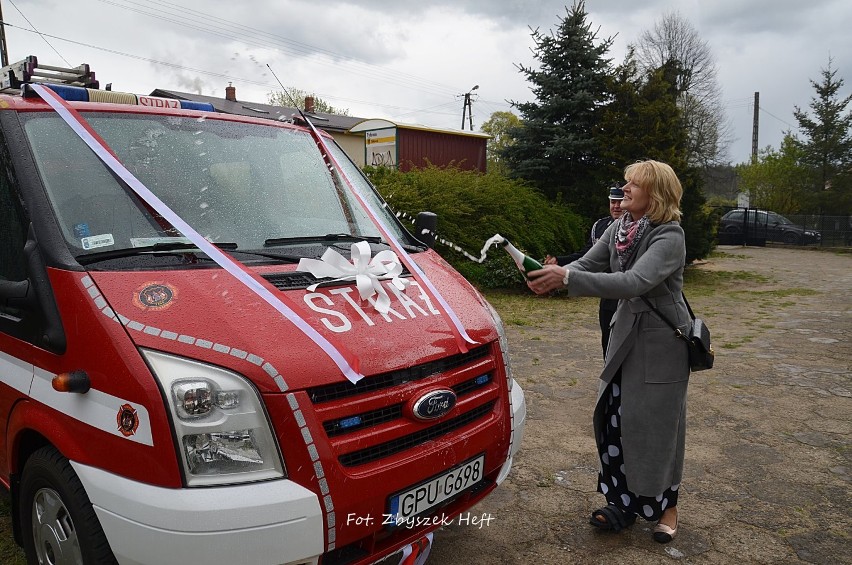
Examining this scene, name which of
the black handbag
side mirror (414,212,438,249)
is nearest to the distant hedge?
side mirror (414,212,438,249)

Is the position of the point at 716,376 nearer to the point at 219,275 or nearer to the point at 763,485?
the point at 763,485

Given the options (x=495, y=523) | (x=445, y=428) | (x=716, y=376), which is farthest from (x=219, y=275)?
(x=716, y=376)

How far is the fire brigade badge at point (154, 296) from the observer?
221 centimetres

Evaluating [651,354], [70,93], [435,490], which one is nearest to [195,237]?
[70,93]

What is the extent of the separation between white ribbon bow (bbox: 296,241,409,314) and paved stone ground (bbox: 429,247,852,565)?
1405mm

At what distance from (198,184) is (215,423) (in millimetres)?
1351

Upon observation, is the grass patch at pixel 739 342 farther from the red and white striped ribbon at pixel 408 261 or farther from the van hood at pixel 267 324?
the van hood at pixel 267 324

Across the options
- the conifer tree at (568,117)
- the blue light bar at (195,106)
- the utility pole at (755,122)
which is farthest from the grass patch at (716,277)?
the utility pole at (755,122)

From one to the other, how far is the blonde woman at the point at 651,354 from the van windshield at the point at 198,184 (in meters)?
1.22

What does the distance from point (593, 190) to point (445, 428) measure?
12.3 m

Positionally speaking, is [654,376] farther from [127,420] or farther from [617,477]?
[127,420]

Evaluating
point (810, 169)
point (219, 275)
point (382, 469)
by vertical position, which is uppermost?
point (810, 169)

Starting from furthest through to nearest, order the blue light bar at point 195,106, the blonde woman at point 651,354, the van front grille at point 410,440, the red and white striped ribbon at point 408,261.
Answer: the blue light bar at point 195,106 → the blonde woman at point 651,354 → the red and white striped ribbon at point 408,261 → the van front grille at point 410,440

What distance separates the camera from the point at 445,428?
8.39 feet
